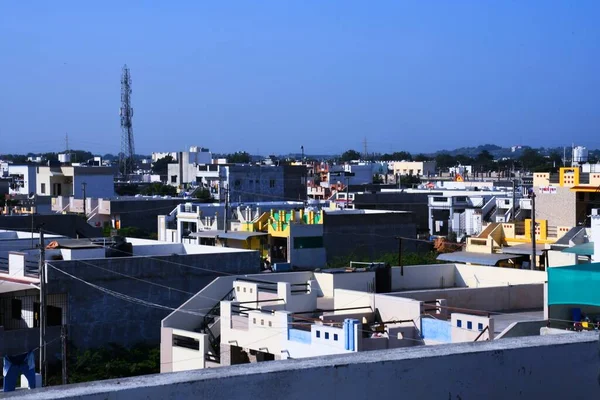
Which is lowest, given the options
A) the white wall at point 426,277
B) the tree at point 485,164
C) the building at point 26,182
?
the white wall at point 426,277

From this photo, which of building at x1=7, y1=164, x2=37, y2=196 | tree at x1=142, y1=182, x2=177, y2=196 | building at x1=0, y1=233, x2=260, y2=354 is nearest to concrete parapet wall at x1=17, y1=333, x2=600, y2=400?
building at x1=0, y1=233, x2=260, y2=354

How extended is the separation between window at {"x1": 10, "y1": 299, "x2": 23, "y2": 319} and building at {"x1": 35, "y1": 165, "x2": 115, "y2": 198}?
42.0 m

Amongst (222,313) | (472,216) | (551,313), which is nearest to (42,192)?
(472,216)

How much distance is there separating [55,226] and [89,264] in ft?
45.8

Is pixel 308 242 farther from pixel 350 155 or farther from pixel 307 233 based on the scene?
pixel 350 155

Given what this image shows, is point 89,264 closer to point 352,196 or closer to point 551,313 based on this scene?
point 551,313

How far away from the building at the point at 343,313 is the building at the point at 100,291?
387 centimetres

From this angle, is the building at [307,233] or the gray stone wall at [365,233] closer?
the building at [307,233]

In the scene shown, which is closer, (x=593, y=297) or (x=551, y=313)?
(x=593, y=297)

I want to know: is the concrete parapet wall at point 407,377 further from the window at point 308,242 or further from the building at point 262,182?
the building at point 262,182

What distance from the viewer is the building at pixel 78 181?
64.2m

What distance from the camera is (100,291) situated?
21969mm

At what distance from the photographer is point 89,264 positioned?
21734mm

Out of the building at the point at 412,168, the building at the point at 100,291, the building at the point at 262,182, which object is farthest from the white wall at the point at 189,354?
the building at the point at 412,168
